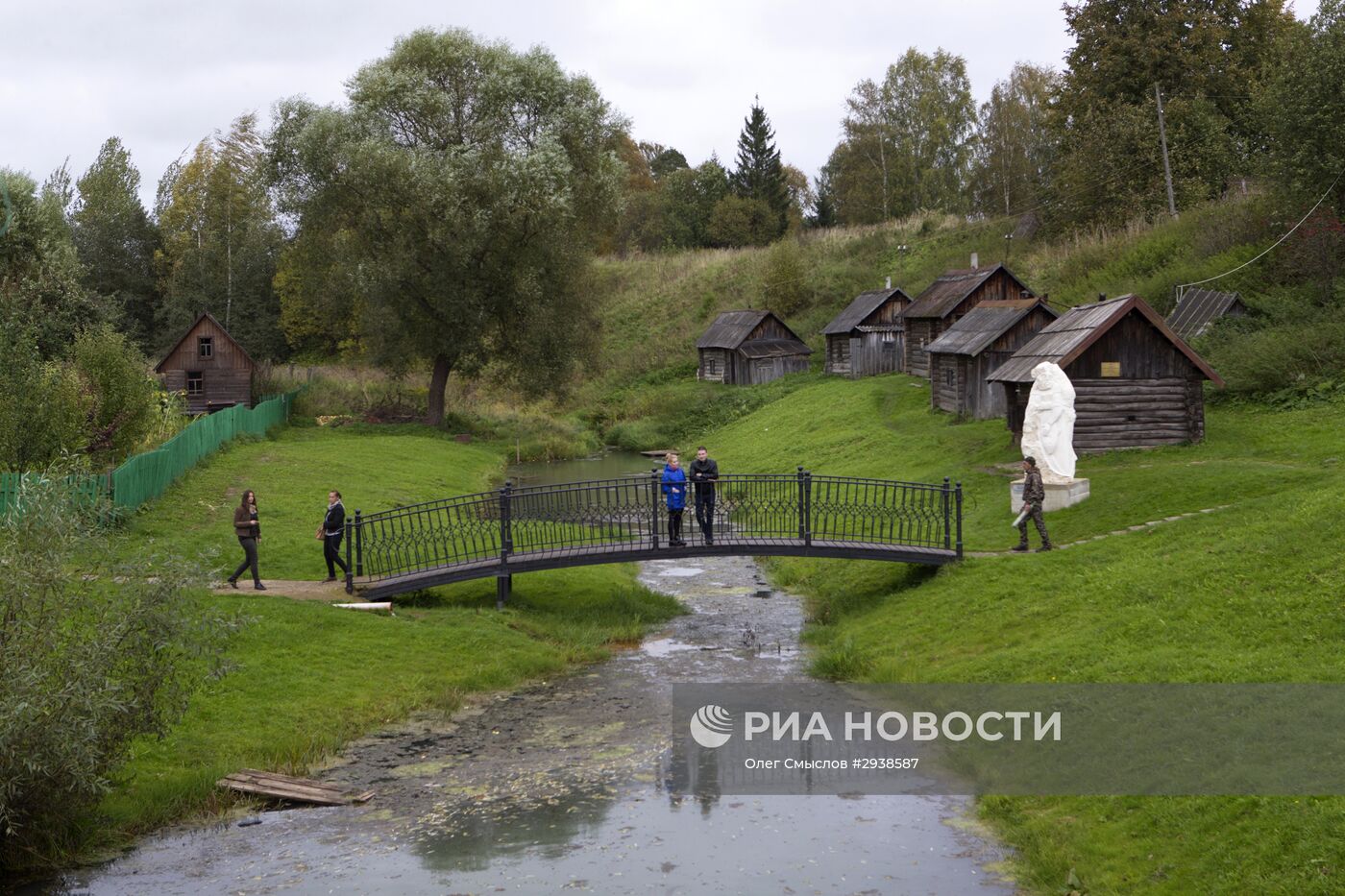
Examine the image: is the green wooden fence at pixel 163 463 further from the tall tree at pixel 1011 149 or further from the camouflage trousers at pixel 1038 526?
the tall tree at pixel 1011 149

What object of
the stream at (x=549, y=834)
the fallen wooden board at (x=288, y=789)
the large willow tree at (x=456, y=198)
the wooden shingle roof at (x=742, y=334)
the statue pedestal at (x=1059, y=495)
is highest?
the large willow tree at (x=456, y=198)

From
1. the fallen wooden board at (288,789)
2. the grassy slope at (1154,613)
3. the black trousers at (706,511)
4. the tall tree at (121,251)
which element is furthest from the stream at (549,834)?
the tall tree at (121,251)

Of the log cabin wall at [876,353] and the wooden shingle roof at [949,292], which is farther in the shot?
the log cabin wall at [876,353]

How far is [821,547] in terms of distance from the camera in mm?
23406

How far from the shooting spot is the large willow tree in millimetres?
47875

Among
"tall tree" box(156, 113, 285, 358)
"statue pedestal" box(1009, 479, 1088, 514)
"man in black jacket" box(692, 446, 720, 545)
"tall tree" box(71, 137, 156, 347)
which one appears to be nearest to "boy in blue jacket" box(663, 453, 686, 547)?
"man in black jacket" box(692, 446, 720, 545)

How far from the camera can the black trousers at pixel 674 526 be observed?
23.5 metres

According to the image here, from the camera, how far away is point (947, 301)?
2098 inches

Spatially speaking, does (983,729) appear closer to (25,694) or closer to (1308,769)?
(1308,769)

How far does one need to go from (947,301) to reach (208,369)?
33.4 meters

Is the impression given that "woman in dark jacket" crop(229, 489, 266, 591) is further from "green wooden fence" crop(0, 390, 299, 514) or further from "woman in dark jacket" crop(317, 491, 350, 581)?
"green wooden fence" crop(0, 390, 299, 514)

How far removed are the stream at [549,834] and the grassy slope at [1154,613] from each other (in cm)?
142

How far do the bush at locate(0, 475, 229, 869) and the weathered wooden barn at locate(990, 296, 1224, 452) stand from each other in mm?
21987

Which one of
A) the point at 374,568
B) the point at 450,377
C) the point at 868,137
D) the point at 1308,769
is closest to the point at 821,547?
the point at 374,568
